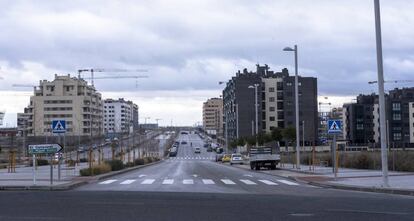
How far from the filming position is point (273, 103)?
568 ft

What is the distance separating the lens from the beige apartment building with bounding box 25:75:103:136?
14962 cm

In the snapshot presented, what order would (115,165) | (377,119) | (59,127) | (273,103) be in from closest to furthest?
(59,127)
(115,165)
(273,103)
(377,119)

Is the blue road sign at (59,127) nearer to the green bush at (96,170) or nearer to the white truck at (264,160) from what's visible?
the green bush at (96,170)

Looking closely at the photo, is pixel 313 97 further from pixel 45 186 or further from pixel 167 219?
pixel 167 219

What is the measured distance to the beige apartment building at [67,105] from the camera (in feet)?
491

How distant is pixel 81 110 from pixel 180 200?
138m

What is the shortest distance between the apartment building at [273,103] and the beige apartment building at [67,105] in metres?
38.7

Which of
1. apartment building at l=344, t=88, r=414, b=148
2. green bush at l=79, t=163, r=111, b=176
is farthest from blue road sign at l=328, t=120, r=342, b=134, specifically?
apartment building at l=344, t=88, r=414, b=148

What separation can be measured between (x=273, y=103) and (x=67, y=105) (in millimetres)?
56784

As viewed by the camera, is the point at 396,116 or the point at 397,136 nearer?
the point at 397,136

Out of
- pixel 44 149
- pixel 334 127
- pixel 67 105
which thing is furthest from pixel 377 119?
pixel 44 149

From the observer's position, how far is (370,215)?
15.0 m

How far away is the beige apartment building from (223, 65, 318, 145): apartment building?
3873 centimetres

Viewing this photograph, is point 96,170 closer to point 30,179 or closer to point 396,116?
point 30,179
